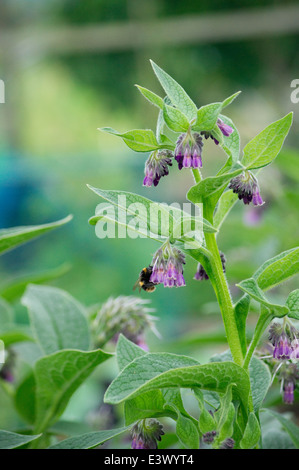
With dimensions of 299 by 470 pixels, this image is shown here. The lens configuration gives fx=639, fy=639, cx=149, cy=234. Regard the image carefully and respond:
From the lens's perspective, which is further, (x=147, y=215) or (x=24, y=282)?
(x=24, y=282)

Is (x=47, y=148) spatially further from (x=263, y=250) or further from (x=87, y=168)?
(x=263, y=250)

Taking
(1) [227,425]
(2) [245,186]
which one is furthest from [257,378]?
(2) [245,186]

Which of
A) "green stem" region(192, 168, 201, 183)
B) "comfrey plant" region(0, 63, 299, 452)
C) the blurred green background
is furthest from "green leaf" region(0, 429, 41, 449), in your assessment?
the blurred green background

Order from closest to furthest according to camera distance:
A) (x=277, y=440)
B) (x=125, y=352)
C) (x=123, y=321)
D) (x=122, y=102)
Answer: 1. (x=125, y=352)
2. (x=277, y=440)
3. (x=123, y=321)
4. (x=122, y=102)

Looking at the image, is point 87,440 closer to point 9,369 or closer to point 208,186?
point 208,186

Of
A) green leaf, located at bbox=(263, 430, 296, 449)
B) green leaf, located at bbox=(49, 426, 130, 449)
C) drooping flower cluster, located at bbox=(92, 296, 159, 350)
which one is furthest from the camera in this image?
drooping flower cluster, located at bbox=(92, 296, 159, 350)

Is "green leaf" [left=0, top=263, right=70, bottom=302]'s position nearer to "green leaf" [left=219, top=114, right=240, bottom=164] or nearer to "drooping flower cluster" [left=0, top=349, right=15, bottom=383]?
"drooping flower cluster" [left=0, top=349, right=15, bottom=383]
